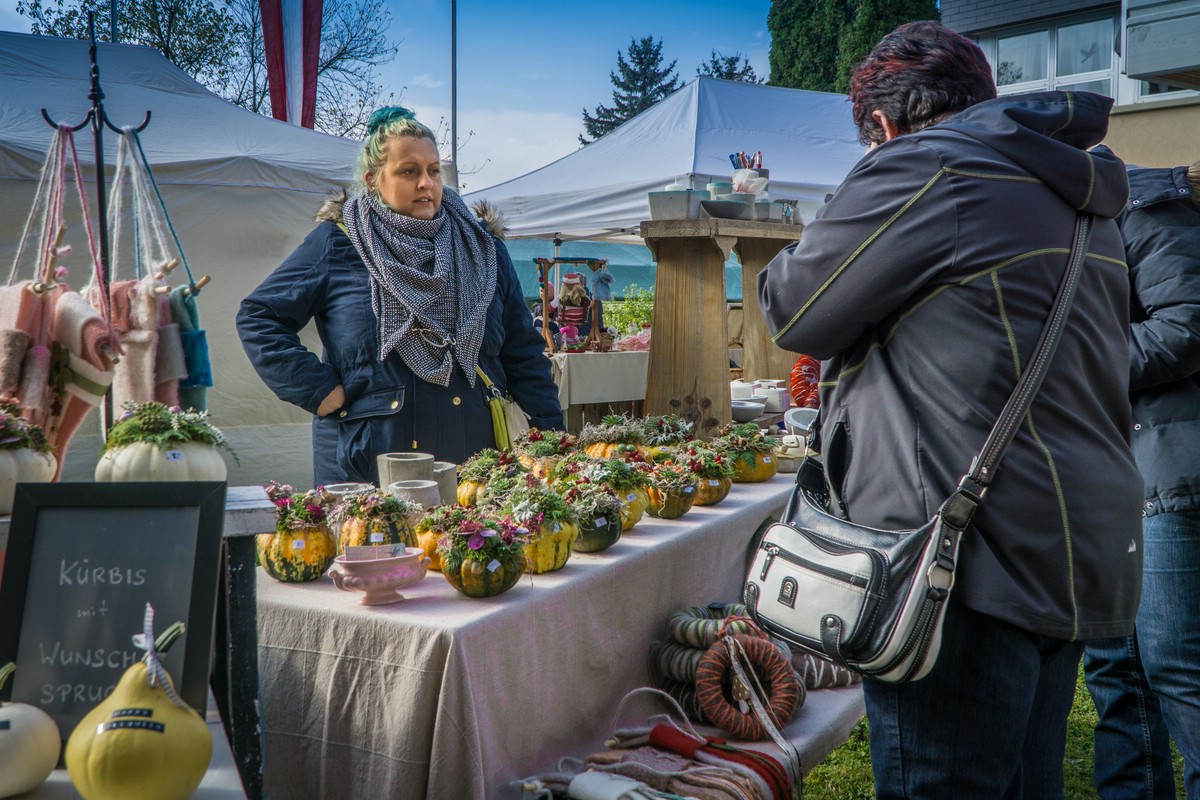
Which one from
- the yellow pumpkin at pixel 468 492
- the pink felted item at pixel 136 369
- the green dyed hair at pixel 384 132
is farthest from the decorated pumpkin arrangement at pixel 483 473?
the green dyed hair at pixel 384 132

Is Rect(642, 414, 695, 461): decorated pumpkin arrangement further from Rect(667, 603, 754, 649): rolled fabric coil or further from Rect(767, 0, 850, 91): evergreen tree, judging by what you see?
Rect(767, 0, 850, 91): evergreen tree

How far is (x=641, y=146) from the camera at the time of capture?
998 centimetres

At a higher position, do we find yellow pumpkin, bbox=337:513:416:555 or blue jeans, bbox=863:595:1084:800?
yellow pumpkin, bbox=337:513:416:555

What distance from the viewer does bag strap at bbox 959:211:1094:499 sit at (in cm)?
134

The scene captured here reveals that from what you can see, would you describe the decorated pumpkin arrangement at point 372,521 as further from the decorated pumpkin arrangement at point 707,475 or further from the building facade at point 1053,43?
the building facade at point 1053,43

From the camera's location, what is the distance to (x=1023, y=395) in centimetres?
135

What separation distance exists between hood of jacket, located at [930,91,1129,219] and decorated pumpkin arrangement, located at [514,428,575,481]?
1.43 meters

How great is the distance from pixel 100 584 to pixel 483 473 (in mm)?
1315

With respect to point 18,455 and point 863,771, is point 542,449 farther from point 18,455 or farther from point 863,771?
point 18,455

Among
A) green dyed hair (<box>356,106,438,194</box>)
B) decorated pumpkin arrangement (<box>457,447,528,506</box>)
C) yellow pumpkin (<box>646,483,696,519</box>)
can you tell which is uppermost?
green dyed hair (<box>356,106,438,194</box>)

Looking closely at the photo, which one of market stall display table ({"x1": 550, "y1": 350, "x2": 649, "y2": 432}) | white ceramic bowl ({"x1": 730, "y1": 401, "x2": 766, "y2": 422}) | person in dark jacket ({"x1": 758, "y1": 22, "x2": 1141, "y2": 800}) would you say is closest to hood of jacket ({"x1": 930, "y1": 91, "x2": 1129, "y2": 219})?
person in dark jacket ({"x1": 758, "y1": 22, "x2": 1141, "y2": 800})

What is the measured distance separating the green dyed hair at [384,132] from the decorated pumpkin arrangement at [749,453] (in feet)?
4.27

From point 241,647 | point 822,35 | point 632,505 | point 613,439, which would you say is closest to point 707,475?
point 613,439

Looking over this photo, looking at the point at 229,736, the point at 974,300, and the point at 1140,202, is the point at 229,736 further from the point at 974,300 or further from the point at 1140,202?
the point at 1140,202
